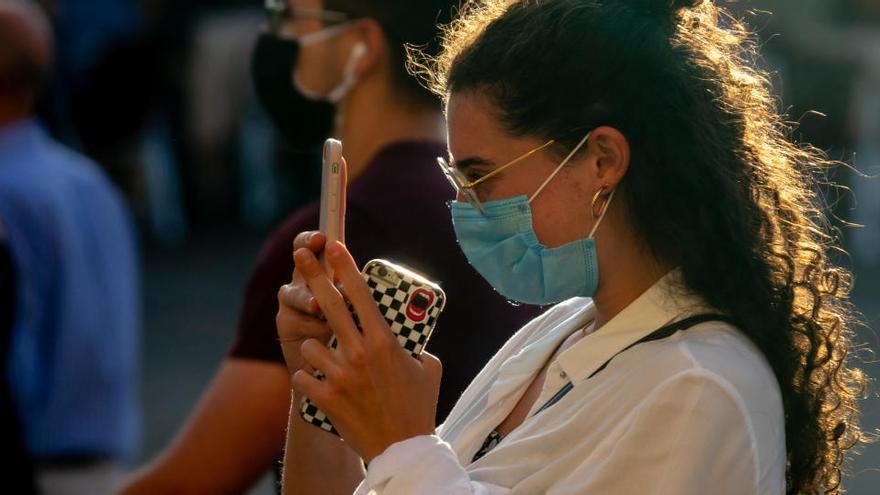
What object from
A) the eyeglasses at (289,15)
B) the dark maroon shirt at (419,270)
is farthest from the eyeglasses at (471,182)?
the eyeglasses at (289,15)

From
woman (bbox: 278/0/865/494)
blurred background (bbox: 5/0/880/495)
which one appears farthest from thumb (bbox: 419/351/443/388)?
blurred background (bbox: 5/0/880/495)

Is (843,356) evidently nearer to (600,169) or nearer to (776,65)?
(600,169)

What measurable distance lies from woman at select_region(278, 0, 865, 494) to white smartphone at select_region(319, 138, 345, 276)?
0.06 m

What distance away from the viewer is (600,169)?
2.22 meters

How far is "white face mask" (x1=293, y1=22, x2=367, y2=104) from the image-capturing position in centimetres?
318

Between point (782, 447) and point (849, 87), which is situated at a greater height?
point (782, 447)

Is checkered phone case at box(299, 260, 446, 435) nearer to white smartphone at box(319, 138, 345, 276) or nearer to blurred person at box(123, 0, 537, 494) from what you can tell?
white smartphone at box(319, 138, 345, 276)

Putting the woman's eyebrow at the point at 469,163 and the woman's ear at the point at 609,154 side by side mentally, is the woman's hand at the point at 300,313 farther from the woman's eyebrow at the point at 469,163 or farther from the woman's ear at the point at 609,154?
the woman's ear at the point at 609,154

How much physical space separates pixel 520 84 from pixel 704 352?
491mm

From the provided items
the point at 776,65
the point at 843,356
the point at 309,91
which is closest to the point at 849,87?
the point at 776,65

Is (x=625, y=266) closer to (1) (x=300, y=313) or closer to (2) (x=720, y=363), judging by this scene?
(2) (x=720, y=363)

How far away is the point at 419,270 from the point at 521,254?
56cm

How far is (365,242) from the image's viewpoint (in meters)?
2.86

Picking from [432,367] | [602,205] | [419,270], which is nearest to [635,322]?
[602,205]
